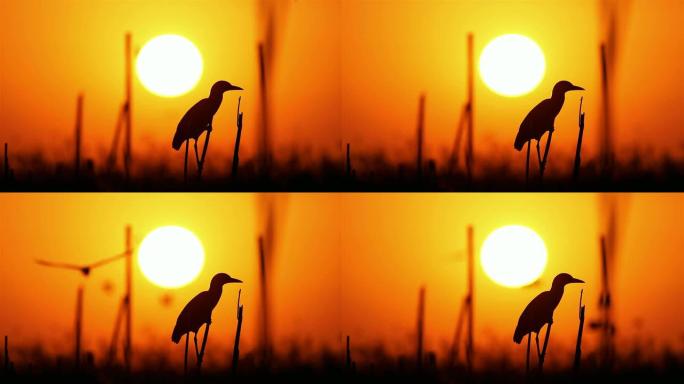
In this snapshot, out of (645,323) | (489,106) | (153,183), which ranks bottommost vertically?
(645,323)

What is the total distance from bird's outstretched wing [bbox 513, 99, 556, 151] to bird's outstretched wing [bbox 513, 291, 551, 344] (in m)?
0.26

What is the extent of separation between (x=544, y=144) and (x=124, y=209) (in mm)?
710

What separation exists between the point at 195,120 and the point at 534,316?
0.64 meters

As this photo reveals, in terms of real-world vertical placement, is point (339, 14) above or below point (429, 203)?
above

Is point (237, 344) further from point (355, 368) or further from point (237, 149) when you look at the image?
point (237, 149)

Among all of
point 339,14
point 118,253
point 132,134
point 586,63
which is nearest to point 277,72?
point 339,14

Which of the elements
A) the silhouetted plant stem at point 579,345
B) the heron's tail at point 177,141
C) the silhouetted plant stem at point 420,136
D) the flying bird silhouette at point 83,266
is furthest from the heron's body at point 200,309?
the silhouetted plant stem at point 579,345

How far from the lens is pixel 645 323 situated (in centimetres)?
131

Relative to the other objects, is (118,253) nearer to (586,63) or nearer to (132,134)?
(132,134)

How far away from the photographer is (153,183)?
1.31m

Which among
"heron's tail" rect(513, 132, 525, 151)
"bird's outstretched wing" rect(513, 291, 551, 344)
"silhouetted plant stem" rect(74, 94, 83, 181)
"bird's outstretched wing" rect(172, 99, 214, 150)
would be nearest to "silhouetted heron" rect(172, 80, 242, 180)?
"bird's outstretched wing" rect(172, 99, 214, 150)

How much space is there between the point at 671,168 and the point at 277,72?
682 mm

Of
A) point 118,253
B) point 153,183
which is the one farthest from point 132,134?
point 118,253

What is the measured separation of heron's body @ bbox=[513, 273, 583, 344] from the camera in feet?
4.18
